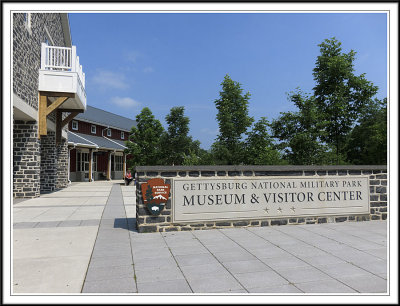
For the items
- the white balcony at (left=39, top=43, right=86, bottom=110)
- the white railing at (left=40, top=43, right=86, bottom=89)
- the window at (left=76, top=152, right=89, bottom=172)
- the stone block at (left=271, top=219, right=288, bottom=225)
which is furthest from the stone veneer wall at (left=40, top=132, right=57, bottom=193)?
Answer: the stone block at (left=271, top=219, right=288, bottom=225)

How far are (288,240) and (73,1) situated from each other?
580cm

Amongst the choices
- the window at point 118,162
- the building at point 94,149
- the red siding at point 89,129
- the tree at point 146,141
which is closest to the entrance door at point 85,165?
the building at point 94,149

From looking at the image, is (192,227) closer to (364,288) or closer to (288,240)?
(288,240)

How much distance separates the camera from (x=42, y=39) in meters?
13.8

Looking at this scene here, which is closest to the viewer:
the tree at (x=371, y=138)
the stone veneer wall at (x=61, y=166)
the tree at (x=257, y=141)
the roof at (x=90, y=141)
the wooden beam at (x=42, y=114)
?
the wooden beam at (x=42, y=114)

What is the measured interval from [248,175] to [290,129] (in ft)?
46.2

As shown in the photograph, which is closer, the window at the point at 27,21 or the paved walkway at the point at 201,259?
the paved walkway at the point at 201,259

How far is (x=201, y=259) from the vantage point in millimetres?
4258

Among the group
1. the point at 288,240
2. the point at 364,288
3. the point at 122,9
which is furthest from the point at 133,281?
the point at 122,9

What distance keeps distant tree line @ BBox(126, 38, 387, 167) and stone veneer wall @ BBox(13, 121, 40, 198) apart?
12.0 meters

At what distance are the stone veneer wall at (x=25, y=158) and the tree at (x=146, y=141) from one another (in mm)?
11968

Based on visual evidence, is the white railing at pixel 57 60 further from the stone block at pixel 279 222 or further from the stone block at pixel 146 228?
the stone block at pixel 279 222

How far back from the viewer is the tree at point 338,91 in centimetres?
2122

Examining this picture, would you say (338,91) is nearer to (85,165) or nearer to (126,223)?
(126,223)
